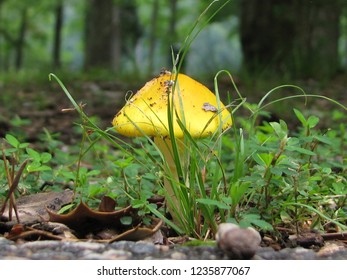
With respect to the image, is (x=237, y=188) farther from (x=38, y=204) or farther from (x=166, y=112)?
(x=38, y=204)

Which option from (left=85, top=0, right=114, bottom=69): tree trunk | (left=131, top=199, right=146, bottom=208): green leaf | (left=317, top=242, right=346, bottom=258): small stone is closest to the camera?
(left=317, top=242, right=346, bottom=258): small stone

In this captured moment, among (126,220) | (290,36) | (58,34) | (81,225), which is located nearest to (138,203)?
(126,220)

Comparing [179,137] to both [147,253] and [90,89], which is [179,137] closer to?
[147,253]

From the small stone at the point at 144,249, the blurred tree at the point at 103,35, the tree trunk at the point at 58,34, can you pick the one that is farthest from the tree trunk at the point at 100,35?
the small stone at the point at 144,249

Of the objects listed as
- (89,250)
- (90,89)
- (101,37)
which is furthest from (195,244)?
(101,37)

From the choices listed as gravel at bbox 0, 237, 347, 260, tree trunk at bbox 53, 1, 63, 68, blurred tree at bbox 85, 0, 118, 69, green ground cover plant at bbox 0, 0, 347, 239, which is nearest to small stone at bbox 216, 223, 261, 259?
gravel at bbox 0, 237, 347, 260

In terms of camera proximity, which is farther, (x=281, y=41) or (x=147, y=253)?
(x=281, y=41)

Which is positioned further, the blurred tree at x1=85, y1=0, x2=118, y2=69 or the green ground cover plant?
the blurred tree at x1=85, y1=0, x2=118, y2=69

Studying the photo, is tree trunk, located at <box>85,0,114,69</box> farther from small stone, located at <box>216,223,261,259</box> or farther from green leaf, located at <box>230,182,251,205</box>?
small stone, located at <box>216,223,261,259</box>
